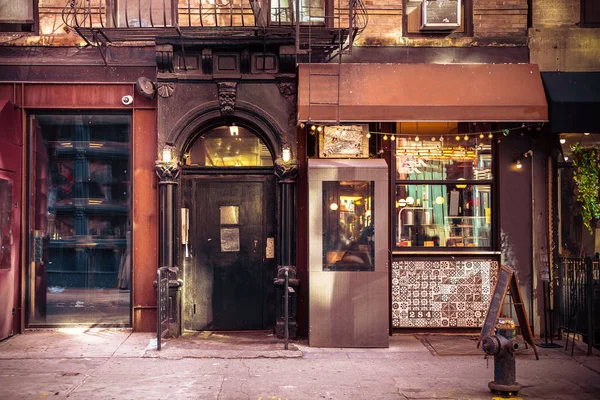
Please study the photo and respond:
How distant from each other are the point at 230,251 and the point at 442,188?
3.64m

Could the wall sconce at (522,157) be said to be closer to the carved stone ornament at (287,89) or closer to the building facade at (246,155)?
the building facade at (246,155)

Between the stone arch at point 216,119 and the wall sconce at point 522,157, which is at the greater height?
the stone arch at point 216,119

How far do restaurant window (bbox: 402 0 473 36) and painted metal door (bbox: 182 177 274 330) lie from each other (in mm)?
3535

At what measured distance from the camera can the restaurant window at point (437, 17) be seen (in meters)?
11.4

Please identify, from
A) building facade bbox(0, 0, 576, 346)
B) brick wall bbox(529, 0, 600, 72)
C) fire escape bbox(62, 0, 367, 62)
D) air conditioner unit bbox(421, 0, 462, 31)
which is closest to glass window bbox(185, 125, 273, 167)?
building facade bbox(0, 0, 576, 346)

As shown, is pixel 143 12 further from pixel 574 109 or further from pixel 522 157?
pixel 574 109

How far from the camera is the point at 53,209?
11586 mm

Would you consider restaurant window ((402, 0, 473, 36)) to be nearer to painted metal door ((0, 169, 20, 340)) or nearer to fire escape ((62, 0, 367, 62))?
fire escape ((62, 0, 367, 62))

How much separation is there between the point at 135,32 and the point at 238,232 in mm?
3516

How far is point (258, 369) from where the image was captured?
9133mm

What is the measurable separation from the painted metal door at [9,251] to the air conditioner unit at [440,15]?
23.1 feet

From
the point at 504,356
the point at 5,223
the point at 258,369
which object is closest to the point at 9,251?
the point at 5,223

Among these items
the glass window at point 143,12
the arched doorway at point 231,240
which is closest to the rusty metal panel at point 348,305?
the arched doorway at point 231,240

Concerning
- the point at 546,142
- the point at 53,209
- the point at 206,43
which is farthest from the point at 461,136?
the point at 53,209
